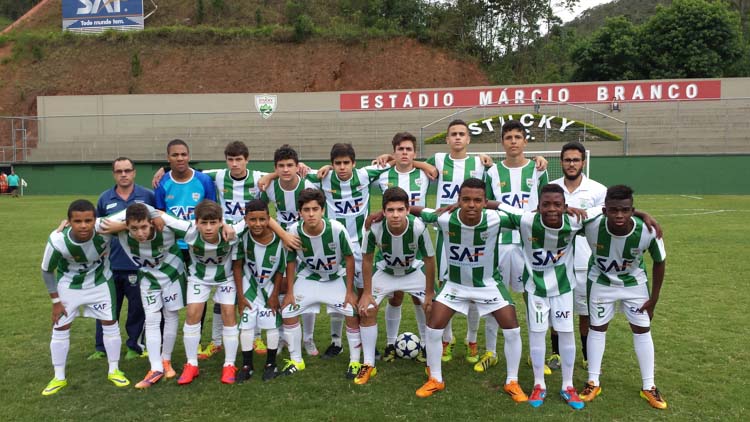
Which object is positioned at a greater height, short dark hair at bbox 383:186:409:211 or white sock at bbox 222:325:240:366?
short dark hair at bbox 383:186:409:211

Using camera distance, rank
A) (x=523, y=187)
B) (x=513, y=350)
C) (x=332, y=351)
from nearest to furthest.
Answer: (x=513, y=350)
(x=523, y=187)
(x=332, y=351)

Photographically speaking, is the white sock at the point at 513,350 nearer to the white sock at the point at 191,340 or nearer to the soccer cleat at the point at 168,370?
the white sock at the point at 191,340

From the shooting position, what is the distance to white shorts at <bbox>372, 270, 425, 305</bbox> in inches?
178

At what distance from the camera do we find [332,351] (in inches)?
195

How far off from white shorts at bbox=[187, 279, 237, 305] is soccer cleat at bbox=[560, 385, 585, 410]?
275cm

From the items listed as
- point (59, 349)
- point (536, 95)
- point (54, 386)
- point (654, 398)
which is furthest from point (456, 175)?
point (536, 95)

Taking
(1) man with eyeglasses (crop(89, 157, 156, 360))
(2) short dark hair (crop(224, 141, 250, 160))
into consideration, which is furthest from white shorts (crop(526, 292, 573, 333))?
(1) man with eyeglasses (crop(89, 157, 156, 360))

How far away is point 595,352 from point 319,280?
2.29 metres

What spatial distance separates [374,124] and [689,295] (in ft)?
66.5

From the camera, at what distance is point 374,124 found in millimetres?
25703

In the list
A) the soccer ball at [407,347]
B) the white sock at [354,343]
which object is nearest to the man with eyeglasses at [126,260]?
the white sock at [354,343]

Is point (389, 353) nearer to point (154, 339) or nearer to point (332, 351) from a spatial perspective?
point (332, 351)

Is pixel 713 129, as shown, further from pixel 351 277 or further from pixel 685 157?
pixel 351 277

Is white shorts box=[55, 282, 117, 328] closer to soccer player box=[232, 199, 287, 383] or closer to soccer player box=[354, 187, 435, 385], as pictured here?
soccer player box=[232, 199, 287, 383]
